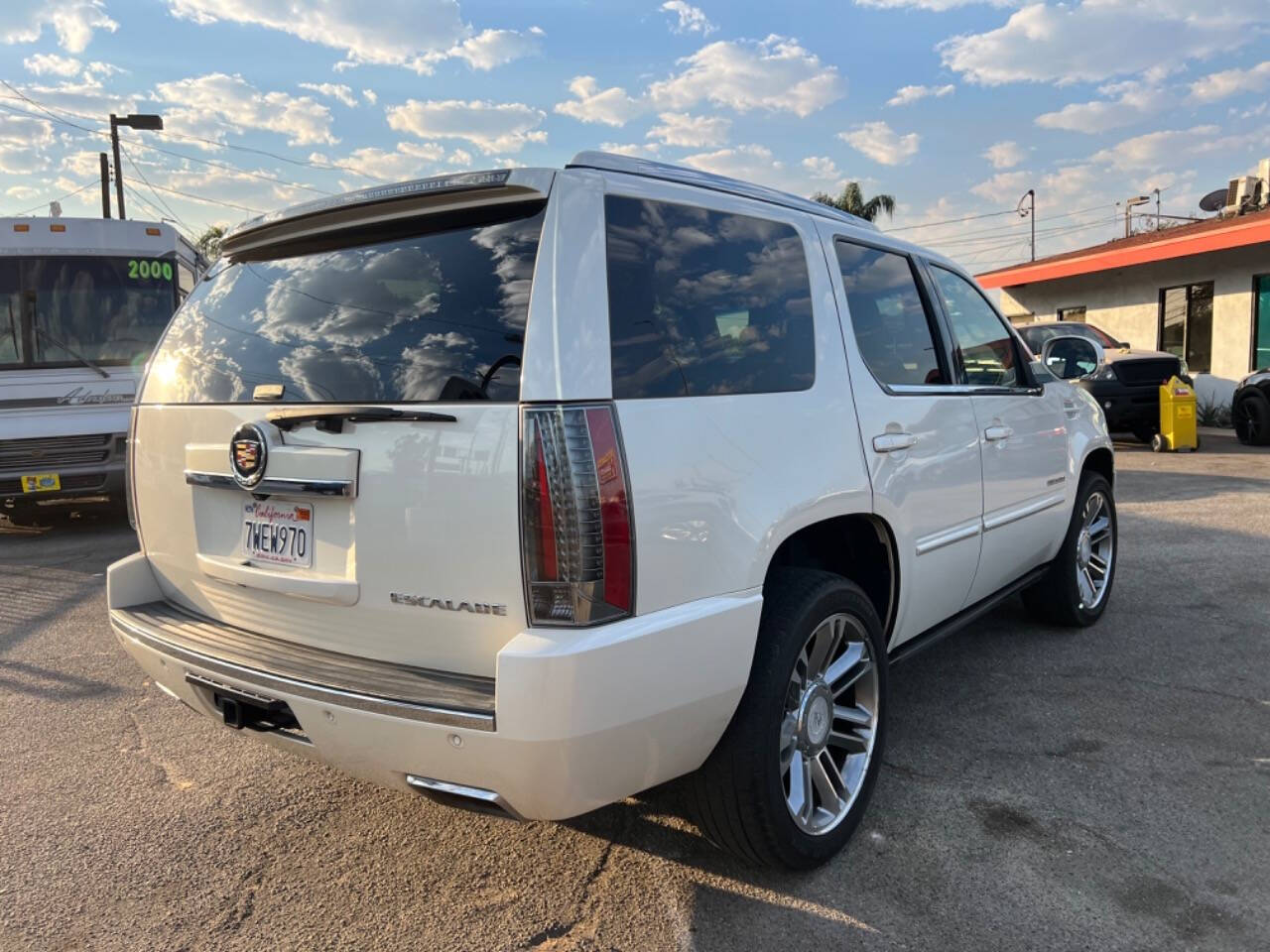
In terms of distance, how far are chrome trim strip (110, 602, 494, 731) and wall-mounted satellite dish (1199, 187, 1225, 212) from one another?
25.6 meters

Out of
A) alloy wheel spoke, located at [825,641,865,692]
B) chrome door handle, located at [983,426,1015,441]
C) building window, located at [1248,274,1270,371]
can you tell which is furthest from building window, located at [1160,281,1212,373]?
alloy wheel spoke, located at [825,641,865,692]

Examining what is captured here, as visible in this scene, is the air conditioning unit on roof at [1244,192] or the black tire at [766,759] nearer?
the black tire at [766,759]

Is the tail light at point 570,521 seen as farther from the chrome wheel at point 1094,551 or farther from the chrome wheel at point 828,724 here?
the chrome wheel at point 1094,551

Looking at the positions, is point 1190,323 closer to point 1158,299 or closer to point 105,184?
point 1158,299

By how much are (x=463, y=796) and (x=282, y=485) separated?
3.11ft

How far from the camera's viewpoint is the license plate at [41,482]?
7.84 meters

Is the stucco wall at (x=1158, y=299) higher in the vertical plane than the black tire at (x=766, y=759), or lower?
higher

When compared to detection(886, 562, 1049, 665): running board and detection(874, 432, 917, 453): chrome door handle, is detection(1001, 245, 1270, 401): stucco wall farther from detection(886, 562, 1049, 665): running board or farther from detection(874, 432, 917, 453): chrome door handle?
detection(874, 432, 917, 453): chrome door handle

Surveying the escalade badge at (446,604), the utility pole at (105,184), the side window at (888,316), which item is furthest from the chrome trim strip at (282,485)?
the utility pole at (105,184)

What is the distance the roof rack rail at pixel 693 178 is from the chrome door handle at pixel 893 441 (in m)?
0.82

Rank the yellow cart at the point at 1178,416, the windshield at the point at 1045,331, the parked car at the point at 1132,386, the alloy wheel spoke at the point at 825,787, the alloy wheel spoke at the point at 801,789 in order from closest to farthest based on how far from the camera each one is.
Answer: the alloy wheel spoke at the point at 801,789, the alloy wheel spoke at the point at 825,787, the windshield at the point at 1045,331, the yellow cart at the point at 1178,416, the parked car at the point at 1132,386

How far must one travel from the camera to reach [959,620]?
3779mm

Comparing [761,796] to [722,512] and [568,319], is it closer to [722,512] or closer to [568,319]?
[722,512]

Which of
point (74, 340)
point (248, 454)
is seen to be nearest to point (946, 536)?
point (248, 454)
